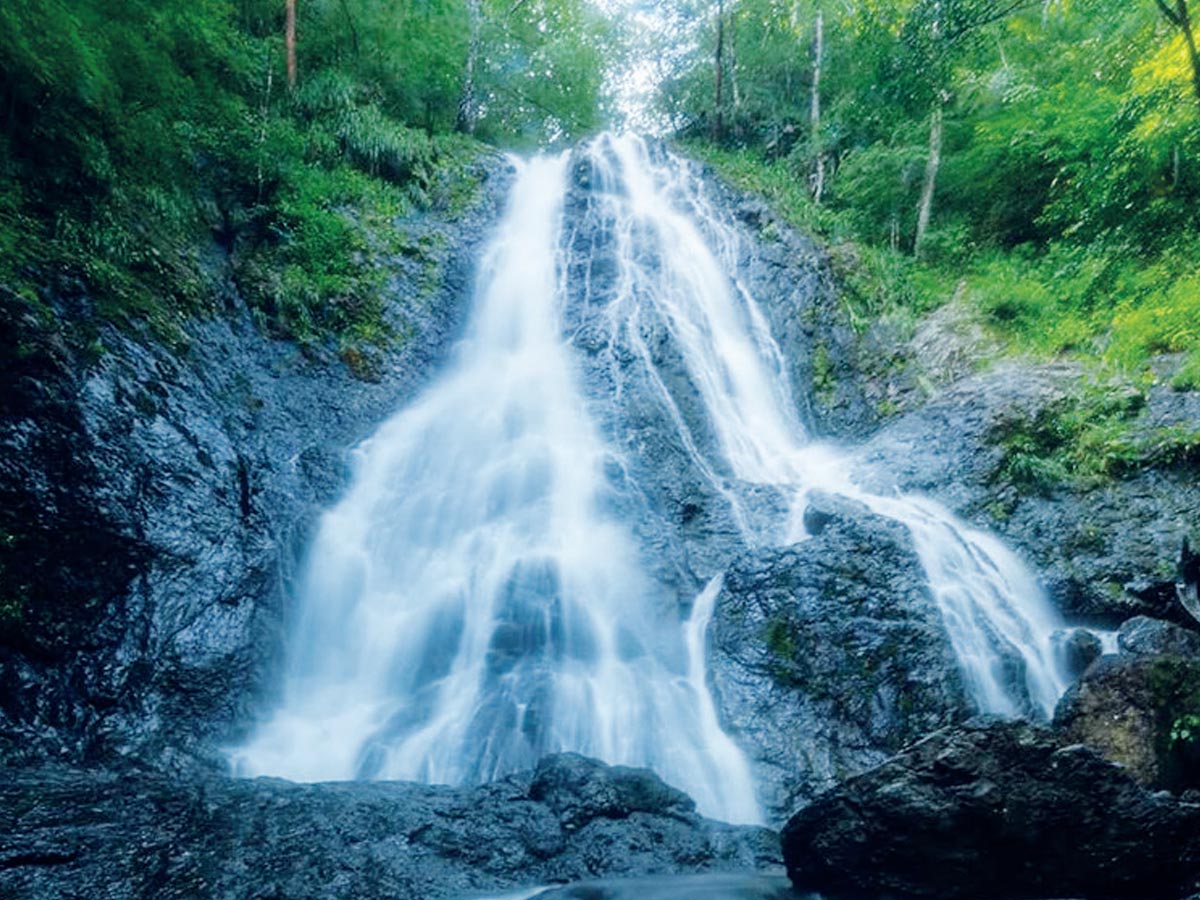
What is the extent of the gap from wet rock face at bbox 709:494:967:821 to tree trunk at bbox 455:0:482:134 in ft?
58.2

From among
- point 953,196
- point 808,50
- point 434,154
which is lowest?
point 953,196

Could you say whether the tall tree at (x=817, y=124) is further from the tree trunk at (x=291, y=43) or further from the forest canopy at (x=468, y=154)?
the tree trunk at (x=291, y=43)

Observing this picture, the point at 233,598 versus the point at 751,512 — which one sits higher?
the point at 751,512

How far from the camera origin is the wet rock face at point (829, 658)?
6824 millimetres

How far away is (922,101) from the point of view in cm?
996

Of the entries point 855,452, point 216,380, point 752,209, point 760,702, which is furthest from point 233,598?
point 752,209

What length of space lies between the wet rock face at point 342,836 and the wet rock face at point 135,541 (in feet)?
3.29

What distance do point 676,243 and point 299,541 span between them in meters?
11.1

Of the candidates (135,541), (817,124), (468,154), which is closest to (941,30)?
(817,124)

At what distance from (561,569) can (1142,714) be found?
5.77m

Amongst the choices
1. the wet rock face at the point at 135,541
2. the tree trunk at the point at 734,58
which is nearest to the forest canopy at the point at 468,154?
the wet rock face at the point at 135,541

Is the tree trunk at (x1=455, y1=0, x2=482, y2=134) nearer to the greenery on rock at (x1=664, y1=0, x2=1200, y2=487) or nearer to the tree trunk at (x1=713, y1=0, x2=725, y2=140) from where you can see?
the tree trunk at (x1=713, y1=0, x2=725, y2=140)

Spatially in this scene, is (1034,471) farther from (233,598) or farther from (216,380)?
(216,380)

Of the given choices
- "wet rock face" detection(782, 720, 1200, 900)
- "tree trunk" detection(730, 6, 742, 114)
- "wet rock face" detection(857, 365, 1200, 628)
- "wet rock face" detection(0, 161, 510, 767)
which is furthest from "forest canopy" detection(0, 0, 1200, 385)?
"wet rock face" detection(782, 720, 1200, 900)
